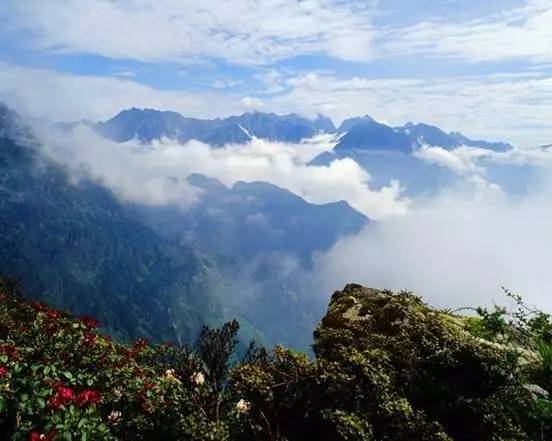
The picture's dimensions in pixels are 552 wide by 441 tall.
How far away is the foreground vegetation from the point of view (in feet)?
24.3

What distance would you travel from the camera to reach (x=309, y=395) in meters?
7.88

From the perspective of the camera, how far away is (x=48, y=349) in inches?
475

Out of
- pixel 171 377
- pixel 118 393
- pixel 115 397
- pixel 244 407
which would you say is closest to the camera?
pixel 244 407

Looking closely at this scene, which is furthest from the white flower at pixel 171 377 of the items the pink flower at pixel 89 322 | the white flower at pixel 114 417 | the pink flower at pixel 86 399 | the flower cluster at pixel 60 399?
the pink flower at pixel 89 322

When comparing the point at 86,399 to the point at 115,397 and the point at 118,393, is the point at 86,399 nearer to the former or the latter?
the point at 115,397

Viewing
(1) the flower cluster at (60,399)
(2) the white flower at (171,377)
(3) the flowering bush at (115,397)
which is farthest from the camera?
(2) the white flower at (171,377)

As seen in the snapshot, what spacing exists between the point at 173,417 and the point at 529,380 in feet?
20.6

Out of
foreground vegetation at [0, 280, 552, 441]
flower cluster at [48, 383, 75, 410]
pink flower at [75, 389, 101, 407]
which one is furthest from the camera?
pink flower at [75, 389, 101, 407]

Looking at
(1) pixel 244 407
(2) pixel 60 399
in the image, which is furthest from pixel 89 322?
(1) pixel 244 407

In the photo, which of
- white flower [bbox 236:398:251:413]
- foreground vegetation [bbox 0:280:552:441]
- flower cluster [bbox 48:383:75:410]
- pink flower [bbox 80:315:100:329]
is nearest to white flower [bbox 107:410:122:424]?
foreground vegetation [bbox 0:280:552:441]

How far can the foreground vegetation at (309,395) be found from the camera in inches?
292

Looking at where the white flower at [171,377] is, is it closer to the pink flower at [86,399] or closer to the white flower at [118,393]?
the white flower at [118,393]

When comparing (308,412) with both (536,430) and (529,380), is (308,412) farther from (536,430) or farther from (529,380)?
(529,380)

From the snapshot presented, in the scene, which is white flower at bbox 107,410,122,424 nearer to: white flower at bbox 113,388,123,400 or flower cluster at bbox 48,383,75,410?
white flower at bbox 113,388,123,400
